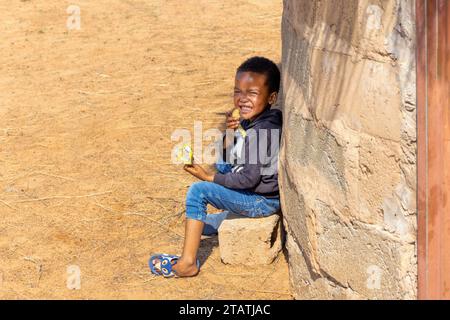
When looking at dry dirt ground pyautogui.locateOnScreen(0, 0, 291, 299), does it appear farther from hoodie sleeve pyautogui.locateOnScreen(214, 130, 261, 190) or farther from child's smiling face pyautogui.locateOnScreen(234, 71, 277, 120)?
child's smiling face pyautogui.locateOnScreen(234, 71, 277, 120)

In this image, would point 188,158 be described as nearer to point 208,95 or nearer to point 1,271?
point 1,271

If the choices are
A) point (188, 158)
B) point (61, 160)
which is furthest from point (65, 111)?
point (188, 158)

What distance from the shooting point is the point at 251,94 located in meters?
4.66

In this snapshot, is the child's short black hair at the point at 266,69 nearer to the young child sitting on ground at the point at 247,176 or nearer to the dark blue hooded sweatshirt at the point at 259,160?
the young child sitting on ground at the point at 247,176

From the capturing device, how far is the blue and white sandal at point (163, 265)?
471 cm

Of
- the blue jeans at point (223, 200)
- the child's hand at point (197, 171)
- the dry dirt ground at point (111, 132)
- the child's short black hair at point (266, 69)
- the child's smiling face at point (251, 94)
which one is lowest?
the dry dirt ground at point (111, 132)

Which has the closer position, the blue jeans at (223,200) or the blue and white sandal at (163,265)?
the blue jeans at (223,200)

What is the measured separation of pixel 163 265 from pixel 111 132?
247cm

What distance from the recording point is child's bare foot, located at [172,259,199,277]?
468 centimetres

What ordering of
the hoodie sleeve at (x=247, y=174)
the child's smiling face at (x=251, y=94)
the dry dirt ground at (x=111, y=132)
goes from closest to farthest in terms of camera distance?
the hoodie sleeve at (x=247, y=174) < the child's smiling face at (x=251, y=94) < the dry dirt ground at (x=111, y=132)

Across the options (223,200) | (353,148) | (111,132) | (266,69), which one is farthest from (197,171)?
(111,132)

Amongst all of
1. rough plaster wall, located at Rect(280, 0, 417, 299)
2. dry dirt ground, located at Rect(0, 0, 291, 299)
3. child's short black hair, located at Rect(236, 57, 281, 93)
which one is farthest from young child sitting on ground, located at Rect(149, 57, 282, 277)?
rough plaster wall, located at Rect(280, 0, 417, 299)

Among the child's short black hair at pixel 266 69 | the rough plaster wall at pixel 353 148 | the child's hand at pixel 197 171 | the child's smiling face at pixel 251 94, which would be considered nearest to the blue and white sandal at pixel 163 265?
the child's hand at pixel 197 171

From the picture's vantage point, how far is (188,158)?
4559 millimetres
